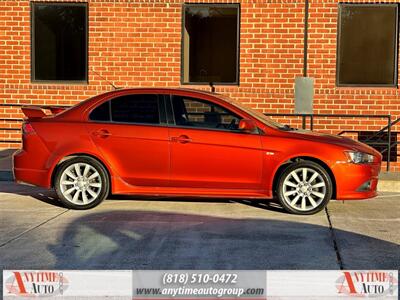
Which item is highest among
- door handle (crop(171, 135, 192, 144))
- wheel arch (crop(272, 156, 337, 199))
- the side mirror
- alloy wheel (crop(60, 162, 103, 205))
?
the side mirror

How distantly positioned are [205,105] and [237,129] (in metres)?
0.56

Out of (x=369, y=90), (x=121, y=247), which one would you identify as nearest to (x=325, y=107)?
(x=369, y=90)

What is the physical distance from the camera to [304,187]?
25.9ft

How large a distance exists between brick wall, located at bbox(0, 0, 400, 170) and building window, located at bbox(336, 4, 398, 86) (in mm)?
232

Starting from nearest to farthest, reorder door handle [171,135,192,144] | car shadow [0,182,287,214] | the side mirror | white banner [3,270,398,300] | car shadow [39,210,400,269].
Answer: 1. white banner [3,270,398,300]
2. car shadow [39,210,400,269]
3. the side mirror
4. door handle [171,135,192,144]
5. car shadow [0,182,287,214]

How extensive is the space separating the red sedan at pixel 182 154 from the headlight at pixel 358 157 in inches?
0.5

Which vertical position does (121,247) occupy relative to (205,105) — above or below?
below

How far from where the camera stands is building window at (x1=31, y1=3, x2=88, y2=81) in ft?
44.5

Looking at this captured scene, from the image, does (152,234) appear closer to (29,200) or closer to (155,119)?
(155,119)

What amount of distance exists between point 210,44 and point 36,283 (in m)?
9.26

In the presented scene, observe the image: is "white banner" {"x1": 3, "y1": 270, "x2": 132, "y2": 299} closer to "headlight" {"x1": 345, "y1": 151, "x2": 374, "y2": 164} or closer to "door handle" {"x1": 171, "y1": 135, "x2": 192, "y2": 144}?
"door handle" {"x1": 171, "y1": 135, "x2": 192, "y2": 144}

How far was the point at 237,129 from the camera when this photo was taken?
315 inches

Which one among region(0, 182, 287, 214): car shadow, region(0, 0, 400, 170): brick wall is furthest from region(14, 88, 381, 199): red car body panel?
region(0, 0, 400, 170): brick wall

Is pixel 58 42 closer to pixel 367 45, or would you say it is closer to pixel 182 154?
pixel 367 45
